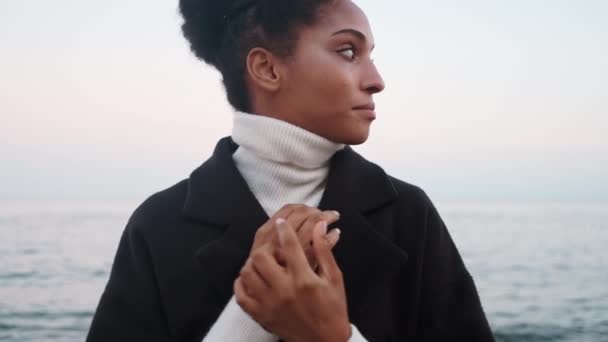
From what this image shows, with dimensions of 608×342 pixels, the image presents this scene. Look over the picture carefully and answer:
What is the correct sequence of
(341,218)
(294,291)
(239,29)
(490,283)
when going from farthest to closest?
(490,283), (239,29), (341,218), (294,291)

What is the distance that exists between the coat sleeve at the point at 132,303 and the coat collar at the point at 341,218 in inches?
6.8

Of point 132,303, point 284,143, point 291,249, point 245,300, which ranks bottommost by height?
point 132,303

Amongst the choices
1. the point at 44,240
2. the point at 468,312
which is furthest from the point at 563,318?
the point at 44,240

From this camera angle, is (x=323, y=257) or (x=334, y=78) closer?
(x=323, y=257)

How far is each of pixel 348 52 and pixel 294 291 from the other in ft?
2.20

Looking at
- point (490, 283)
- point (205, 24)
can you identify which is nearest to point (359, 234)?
point (205, 24)

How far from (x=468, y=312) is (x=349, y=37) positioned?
2.54ft

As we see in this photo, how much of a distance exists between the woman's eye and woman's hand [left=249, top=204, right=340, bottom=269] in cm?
44

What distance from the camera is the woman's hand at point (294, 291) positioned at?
148cm

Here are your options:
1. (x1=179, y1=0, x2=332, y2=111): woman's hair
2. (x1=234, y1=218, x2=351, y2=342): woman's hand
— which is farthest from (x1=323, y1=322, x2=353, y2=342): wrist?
(x1=179, y1=0, x2=332, y2=111): woman's hair

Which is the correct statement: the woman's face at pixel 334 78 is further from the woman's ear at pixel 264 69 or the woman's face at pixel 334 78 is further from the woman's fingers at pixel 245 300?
the woman's fingers at pixel 245 300

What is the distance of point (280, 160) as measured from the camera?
74.2 inches

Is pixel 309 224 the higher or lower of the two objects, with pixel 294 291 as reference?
higher

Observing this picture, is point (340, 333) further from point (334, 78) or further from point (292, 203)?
point (334, 78)
